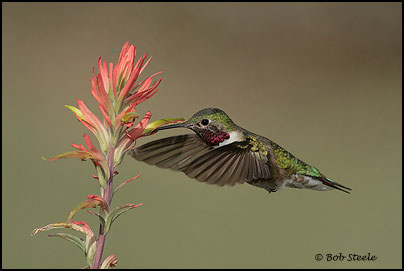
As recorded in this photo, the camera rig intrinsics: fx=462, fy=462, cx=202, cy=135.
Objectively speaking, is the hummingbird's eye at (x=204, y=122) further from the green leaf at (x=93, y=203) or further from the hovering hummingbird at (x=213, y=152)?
the green leaf at (x=93, y=203)

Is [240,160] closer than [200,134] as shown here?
No

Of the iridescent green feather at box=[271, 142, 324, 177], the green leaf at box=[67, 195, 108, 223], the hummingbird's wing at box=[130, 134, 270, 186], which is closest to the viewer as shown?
the green leaf at box=[67, 195, 108, 223]

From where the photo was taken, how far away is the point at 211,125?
1301mm

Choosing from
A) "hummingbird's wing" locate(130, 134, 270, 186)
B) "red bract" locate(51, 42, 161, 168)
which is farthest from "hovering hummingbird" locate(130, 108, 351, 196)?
"red bract" locate(51, 42, 161, 168)

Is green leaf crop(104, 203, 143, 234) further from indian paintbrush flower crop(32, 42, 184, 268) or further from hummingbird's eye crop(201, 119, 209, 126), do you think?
hummingbird's eye crop(201, 119, 209, 126)

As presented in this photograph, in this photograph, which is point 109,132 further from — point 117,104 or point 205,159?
point 205,159

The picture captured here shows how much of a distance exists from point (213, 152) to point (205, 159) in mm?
36

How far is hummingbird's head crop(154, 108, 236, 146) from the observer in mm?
1243

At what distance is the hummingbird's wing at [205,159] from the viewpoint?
1.23 m

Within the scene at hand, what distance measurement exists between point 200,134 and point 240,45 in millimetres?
8987

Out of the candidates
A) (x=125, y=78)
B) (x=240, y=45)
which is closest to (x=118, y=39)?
(x=240, y=45)

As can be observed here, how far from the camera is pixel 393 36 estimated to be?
1049 centimetres

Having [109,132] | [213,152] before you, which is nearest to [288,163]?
[213,152]

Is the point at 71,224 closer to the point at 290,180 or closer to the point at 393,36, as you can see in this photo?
the point at 290,180
